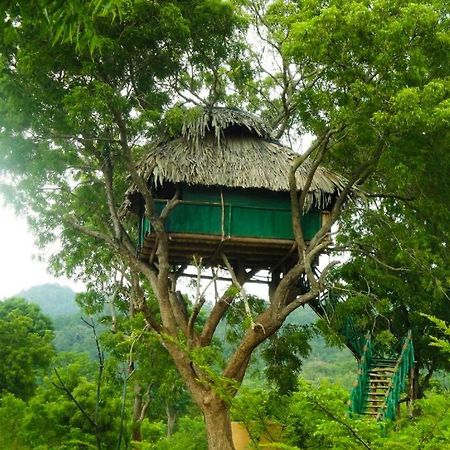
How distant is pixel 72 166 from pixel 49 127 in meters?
1.20

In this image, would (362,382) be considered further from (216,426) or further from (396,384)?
(216,426)

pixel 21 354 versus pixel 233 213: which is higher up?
pixel 233 213

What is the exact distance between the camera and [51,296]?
9362 cm

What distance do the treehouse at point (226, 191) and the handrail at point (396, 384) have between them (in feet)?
8.36

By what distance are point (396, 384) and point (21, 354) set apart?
13.0 m

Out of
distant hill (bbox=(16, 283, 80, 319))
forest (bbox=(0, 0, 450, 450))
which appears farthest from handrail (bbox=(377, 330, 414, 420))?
distant hill (bbox=(16, 283, 80, 319))

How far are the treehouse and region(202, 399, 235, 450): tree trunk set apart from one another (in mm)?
2401

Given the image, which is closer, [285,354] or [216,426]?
[216,426]

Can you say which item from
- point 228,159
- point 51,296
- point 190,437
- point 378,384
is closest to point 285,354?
point 378,384

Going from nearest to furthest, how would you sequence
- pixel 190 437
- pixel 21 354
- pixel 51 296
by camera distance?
pixel 190 437, pixel 21 354, pixel 51 296

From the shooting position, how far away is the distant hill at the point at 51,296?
8636cm

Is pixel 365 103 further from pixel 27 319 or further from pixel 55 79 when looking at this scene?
pixel 27 319

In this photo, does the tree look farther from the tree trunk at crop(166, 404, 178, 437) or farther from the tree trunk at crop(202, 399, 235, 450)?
the tree trunk at crop(202, 399, 235, 450)

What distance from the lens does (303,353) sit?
1364cm
